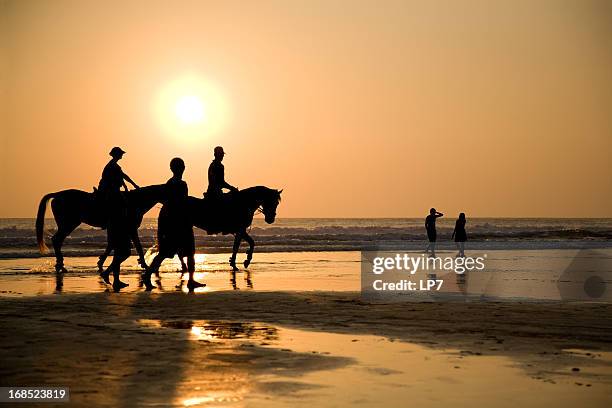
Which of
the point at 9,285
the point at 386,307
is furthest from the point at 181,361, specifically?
the point at 9,285

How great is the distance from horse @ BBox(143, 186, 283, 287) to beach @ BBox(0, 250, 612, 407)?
5.24 metres

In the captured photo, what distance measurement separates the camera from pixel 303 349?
32.0 feet

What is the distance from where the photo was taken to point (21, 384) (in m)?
7.56

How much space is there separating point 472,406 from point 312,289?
11602 mm

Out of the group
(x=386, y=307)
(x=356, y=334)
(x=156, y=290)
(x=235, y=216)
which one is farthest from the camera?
(x=235, y=216)

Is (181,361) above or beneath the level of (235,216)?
beneath

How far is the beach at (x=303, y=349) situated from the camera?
734cm

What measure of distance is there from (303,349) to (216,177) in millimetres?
12544

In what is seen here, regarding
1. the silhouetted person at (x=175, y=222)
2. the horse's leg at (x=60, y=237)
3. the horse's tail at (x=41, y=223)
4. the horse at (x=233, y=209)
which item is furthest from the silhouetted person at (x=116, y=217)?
the horse's leg at (x=60, y=237)

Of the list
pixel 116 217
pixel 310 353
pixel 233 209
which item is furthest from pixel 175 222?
pixel 310 353

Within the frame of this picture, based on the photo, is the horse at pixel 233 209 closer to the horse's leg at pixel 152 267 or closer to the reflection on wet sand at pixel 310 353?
the horse's leg at pixel 152 267

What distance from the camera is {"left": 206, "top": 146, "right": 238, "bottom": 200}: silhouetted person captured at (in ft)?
71.2

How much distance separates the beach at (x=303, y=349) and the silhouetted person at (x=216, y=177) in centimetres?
542

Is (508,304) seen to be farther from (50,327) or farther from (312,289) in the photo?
(50,327)
